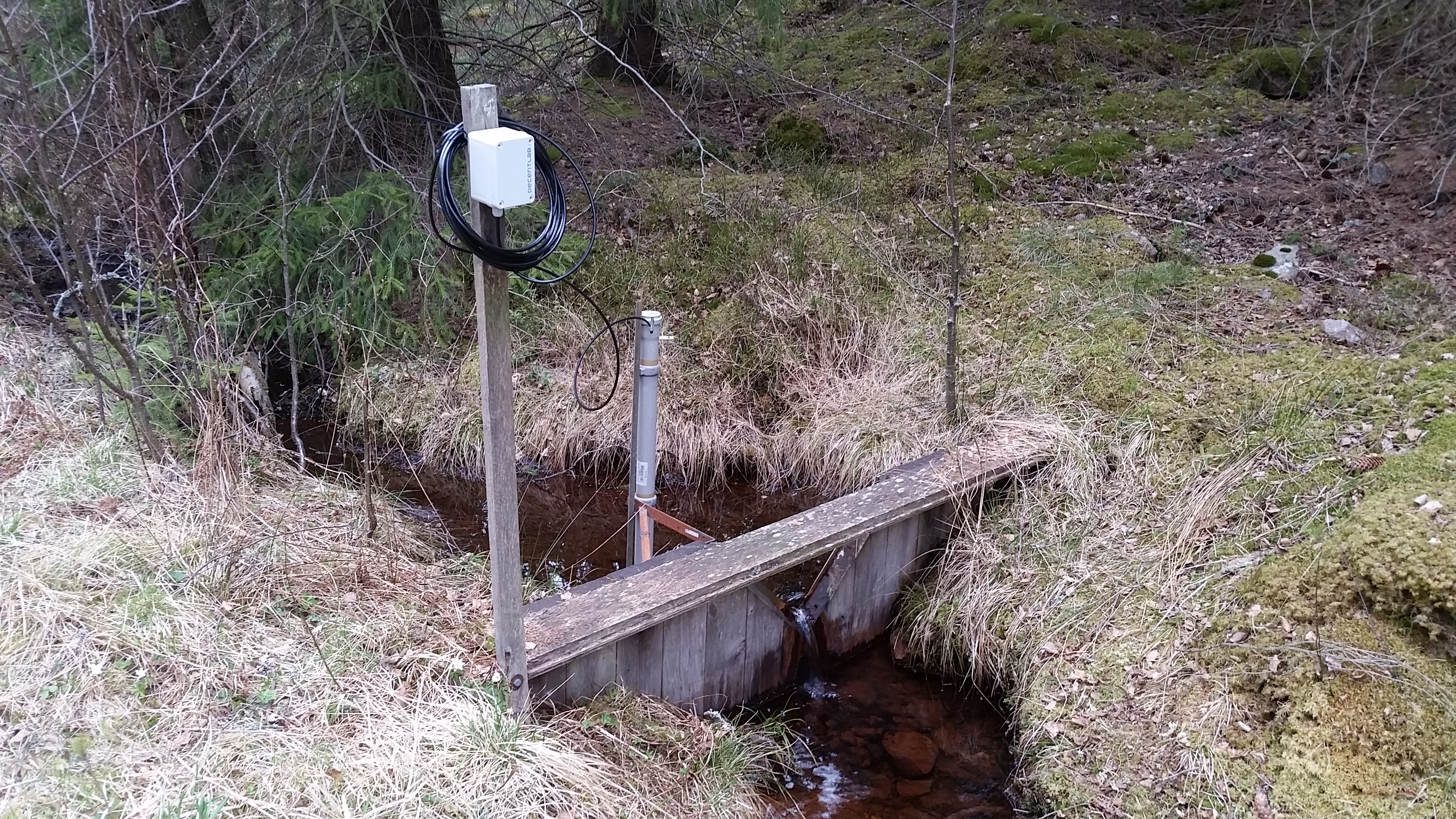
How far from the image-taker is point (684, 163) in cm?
780

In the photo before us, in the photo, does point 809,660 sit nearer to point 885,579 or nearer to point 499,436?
point 885,579

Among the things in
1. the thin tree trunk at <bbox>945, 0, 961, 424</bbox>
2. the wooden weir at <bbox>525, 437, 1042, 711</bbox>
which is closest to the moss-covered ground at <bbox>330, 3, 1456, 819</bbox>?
the thin tree trunk at <bbox>945, 0, 961, 424</bbox>

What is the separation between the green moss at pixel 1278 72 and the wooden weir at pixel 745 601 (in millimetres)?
5620

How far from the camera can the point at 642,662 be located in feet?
11.3

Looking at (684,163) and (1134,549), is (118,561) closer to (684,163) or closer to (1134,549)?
(1134,549)

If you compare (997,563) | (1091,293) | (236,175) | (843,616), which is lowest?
(843,616)

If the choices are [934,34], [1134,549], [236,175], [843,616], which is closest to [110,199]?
[236,175]

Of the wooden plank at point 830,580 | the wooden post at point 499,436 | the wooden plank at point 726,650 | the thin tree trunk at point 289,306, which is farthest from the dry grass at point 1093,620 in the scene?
the thin tree trunk at point 289,306

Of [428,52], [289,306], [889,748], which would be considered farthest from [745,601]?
[428,52]

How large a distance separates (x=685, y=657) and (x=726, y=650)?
0.25 m

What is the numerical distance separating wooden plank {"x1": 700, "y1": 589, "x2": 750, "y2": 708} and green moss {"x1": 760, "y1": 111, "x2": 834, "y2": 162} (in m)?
4.97

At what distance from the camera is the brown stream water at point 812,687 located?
3.51m

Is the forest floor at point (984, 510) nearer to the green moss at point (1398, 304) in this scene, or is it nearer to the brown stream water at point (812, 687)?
the green moss at point (1398, 304)

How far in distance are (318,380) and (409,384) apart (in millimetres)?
970
